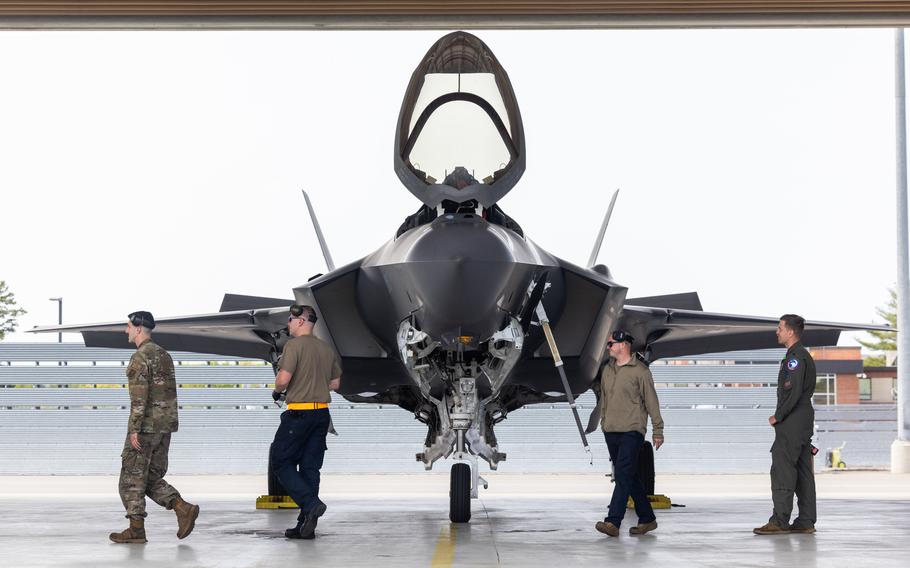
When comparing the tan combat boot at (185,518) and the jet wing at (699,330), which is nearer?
the tan combat boot at (185,518)

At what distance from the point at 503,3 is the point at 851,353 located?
64.3 metres

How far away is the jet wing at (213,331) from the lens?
12.9 metres

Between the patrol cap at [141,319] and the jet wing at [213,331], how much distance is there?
3702mm

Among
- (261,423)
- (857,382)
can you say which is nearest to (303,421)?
(261,423)

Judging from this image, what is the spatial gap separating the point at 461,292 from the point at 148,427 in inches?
102

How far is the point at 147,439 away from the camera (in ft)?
28.6

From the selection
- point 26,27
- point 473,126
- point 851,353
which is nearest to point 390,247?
point 473,126

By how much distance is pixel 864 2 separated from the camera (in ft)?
36.7

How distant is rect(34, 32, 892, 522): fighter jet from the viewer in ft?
28.7

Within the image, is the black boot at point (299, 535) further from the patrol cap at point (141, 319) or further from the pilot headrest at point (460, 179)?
the pilot headrest at point (460, 179)

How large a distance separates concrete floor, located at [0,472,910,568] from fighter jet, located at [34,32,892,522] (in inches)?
41.2

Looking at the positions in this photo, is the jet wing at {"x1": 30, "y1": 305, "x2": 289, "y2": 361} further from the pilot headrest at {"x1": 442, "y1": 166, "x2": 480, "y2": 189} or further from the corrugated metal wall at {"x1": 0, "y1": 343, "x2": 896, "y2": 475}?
the corrugated metal wall at {"x1": 0, "y1": 343, "x2": 896, "y2": 475}

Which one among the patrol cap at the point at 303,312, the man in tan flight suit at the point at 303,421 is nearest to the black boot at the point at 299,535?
the man in tan flight suit at the point at 303,421

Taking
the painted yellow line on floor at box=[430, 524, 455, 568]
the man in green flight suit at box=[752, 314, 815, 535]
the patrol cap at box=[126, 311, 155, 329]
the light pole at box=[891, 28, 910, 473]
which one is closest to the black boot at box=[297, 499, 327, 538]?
the painted yellow line on floor at box=[430, 524, 455, 568]
